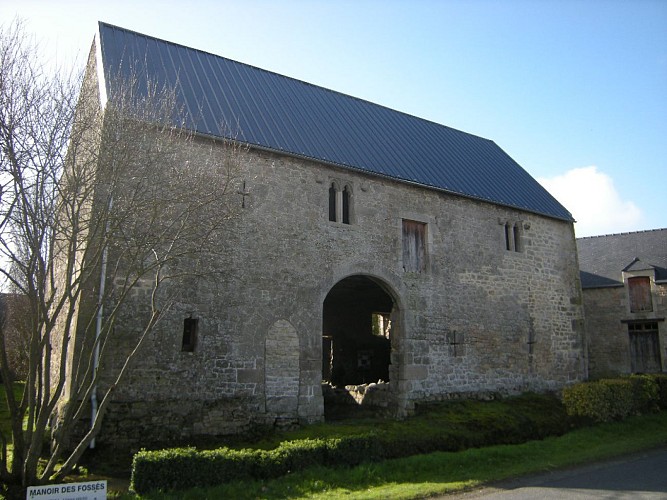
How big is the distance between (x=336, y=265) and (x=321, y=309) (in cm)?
117

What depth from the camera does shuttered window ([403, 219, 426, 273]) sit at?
47.6 feet

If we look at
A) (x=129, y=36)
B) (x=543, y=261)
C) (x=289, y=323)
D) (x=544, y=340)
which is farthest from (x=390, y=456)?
(x=129, y=36)

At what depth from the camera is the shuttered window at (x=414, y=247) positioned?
1451cm

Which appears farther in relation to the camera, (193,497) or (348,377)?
(348,377)

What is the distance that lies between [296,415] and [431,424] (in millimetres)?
3177

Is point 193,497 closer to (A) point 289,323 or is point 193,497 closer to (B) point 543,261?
(A) point 289,323

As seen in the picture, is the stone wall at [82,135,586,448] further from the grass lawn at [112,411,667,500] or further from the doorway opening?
the doorway opening

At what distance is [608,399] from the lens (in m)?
14.8

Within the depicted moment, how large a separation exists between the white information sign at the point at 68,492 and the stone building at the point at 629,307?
20.6m

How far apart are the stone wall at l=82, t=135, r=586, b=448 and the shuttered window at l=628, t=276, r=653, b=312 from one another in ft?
21.3

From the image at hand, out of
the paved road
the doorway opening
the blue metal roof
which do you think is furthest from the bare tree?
the doorway opening

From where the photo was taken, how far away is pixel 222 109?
1322cm

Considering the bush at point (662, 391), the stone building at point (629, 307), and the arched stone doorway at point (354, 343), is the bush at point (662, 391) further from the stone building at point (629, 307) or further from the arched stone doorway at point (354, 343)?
the arched stone doorway at point (354, 343)

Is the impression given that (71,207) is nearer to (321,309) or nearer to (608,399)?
(321,309)
